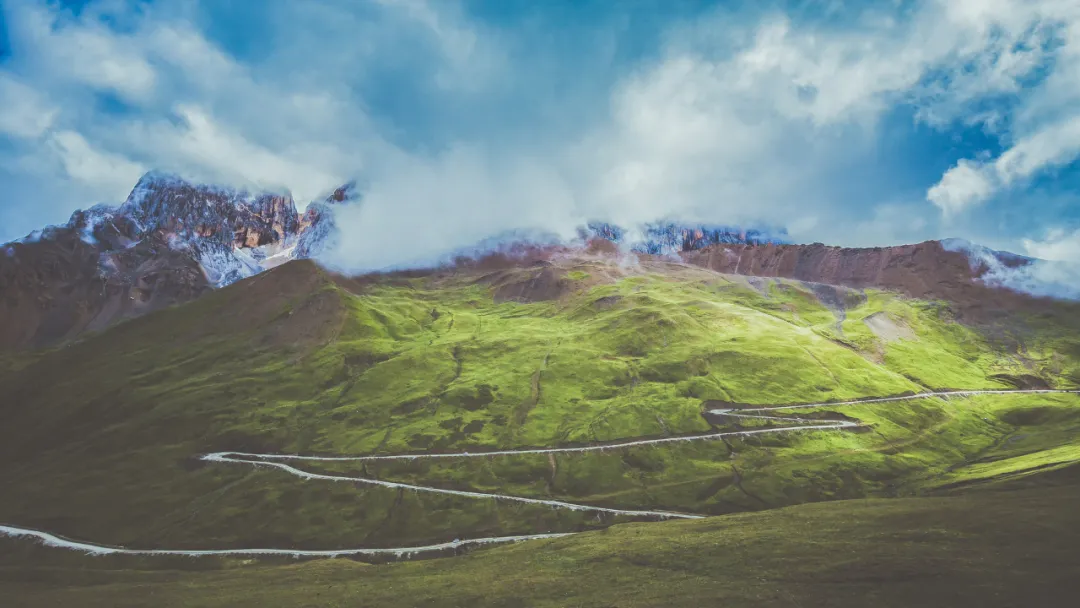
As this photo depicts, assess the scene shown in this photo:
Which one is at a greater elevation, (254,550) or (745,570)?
(745,570)

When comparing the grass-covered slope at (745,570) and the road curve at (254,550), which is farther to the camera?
the road curve at (254,550)

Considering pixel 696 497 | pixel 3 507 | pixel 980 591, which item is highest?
pixel 980 591

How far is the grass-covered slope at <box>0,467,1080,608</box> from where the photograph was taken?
64.6 m

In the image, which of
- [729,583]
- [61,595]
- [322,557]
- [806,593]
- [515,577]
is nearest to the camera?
[806,593]

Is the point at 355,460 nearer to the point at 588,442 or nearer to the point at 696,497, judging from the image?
the point at 588,442

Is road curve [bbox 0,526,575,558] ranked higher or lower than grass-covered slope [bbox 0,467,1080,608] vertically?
lower

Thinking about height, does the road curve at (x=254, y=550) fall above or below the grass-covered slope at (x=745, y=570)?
below

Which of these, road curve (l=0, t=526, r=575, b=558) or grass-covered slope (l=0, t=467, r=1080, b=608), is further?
road curve (l=0, t=526, r=575, b=558)

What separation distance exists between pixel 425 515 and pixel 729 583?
333 feet

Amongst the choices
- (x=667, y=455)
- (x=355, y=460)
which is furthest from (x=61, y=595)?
(x=667, y=455)

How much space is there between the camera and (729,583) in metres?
71.4

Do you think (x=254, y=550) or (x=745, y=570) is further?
(x=254, y=550)

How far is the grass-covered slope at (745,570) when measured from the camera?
64.6 meters

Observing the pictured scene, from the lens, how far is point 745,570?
75.6 metres
